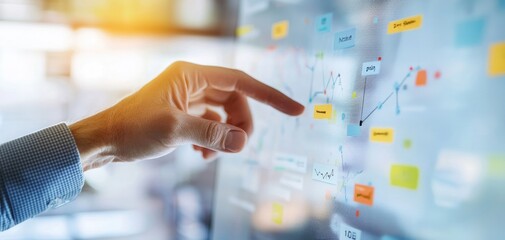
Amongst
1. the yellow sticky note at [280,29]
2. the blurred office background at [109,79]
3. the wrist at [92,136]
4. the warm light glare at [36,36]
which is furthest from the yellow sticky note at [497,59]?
the warm light glare at [36,36]

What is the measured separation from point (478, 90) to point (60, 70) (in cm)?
103

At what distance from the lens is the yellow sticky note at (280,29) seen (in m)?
1.08

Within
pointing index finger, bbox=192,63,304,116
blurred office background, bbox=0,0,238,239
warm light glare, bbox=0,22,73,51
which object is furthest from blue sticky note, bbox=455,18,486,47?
warm light glare, bbox=0,22,73,51

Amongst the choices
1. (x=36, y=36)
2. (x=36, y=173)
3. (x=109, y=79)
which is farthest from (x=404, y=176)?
(x=36, y=36)

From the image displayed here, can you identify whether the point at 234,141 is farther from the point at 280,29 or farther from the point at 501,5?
the point at 501,5

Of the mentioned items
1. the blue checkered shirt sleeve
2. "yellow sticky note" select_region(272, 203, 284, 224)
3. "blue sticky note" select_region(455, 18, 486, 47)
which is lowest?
"yellow sticky note" select_region(272, 203, 284, 224)

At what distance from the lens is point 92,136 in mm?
896

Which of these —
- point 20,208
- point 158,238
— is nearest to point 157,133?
point 20,208

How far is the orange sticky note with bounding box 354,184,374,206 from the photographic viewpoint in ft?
2.56

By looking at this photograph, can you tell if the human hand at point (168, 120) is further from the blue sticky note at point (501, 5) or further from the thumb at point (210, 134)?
the blue sticky note at point (501, 5)

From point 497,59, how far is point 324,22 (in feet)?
1.29

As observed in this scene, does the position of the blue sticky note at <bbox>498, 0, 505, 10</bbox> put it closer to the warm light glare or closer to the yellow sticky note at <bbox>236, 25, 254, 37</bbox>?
the yellow sticky note at <bbox>236, 25, 254, 37</bbox>

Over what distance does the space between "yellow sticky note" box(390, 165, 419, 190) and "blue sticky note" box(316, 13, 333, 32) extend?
33 centimetres

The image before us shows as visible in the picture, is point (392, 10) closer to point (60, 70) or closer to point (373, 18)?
point (373, 18)
